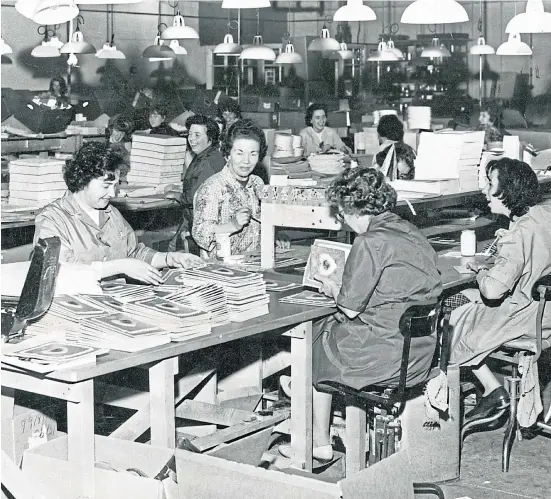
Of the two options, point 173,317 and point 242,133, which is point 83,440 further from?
point 242,133

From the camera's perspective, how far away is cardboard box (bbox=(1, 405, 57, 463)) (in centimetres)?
344

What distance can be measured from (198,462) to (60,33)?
501 inches

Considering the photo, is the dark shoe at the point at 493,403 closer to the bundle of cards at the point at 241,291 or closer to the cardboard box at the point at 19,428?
the bundle of cards at the point at 241,291

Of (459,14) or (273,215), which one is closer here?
(273,215)

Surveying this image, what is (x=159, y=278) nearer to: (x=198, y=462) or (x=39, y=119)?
(x=198, y=462)

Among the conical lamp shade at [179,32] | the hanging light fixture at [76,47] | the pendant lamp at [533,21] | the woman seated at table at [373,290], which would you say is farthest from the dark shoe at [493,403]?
the hanging light fixture at [76,47]

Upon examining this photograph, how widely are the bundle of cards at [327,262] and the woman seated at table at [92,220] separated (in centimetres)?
57

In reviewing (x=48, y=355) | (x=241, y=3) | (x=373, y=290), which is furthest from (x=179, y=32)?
(x=48, y=355)

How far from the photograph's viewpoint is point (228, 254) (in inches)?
185

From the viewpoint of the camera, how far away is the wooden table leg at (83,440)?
289cm

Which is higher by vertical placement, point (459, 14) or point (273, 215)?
point (459, 14)

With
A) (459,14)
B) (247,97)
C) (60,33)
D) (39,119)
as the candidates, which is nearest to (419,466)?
(459,14)

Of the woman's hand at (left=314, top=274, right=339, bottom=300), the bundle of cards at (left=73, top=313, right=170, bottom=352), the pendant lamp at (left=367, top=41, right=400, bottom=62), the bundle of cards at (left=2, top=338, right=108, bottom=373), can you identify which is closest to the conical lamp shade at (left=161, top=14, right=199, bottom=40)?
the pendant lamp at (left=367, top=41, right=400, bottom=62)

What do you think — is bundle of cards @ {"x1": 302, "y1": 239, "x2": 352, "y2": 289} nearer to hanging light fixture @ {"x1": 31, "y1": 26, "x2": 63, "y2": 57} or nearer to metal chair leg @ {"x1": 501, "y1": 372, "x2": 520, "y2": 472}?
metal chair leg @ {"x1": 501, "y1": 372, "x2": 520, "y2": 472}
